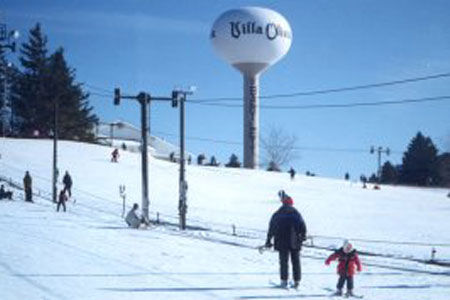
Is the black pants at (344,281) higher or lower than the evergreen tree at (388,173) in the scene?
lower

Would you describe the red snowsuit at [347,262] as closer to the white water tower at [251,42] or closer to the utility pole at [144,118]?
the utility pole at [144,118]

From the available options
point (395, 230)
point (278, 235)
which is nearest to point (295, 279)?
point (278, 235)

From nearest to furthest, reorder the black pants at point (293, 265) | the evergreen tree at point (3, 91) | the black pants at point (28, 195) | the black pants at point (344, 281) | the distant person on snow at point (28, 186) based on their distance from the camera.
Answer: the black pants at point (344, 281) < the black pants at point (293, 265) < the distant person on snow at point (28, 186) < the black pants at point (28, 195) < the evergreen tree at point (3, 91)

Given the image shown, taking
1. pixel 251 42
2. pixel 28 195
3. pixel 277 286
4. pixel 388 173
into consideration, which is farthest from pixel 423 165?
pixel 277 286

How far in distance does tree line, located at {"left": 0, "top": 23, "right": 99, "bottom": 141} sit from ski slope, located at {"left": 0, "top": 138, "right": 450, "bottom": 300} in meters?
21.1

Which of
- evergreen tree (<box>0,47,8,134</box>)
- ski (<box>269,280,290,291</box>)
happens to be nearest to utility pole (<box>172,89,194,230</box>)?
ski (<box>269,280,290,291</box>)

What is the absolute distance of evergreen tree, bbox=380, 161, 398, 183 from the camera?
94281 millimetres

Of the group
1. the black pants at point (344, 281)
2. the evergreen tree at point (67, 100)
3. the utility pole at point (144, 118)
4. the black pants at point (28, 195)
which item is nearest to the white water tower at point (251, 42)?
the evergreen tree at point (67, 100)

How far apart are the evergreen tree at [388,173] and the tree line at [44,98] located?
39.2 meters

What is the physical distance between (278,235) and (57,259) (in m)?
5.14

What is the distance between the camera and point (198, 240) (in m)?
21.7

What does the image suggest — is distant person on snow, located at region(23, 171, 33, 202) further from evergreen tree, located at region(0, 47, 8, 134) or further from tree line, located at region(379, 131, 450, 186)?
tree line, located at region(379, 131, 450, 186)

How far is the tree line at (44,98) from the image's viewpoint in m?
77.2

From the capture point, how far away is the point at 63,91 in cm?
7881
